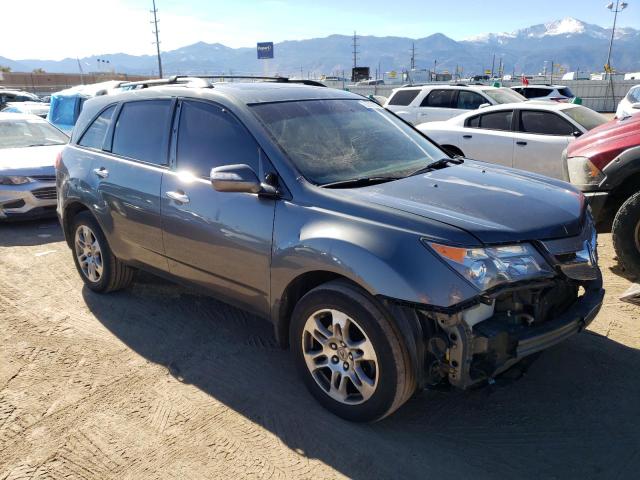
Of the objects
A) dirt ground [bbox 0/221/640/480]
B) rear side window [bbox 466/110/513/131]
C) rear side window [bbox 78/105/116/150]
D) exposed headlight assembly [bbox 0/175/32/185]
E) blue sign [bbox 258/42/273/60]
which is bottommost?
dirt ground [bbox 0/221/640/480]

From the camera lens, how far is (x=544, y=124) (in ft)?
27.2

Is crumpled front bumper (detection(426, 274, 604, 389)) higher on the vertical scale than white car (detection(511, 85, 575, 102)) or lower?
lower

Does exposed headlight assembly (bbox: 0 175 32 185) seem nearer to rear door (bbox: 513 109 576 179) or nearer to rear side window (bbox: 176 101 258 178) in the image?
rear side window (bbox: 176 101 258 178)

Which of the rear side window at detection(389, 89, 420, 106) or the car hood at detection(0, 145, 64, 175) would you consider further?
the rear side window at detection(389, 89, 420, 106)

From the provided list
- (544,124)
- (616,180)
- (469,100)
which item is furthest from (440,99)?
(616,180)

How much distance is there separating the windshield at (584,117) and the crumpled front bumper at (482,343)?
254 inches

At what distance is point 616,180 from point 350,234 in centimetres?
324

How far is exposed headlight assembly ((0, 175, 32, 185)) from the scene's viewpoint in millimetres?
7336

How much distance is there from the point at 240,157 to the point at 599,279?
2327mm

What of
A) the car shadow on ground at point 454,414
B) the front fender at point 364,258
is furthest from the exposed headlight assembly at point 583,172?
the front fender at point 364,258

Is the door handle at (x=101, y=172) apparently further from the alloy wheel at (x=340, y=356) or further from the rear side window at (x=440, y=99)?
the rear side window at (x=440, y=99)

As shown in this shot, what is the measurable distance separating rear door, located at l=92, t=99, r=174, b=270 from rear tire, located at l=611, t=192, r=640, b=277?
388 cm

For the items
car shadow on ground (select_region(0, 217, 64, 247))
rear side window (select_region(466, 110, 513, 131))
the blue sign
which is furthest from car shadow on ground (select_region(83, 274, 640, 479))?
the blue sign

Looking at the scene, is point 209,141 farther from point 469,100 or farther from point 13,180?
point 469,100
